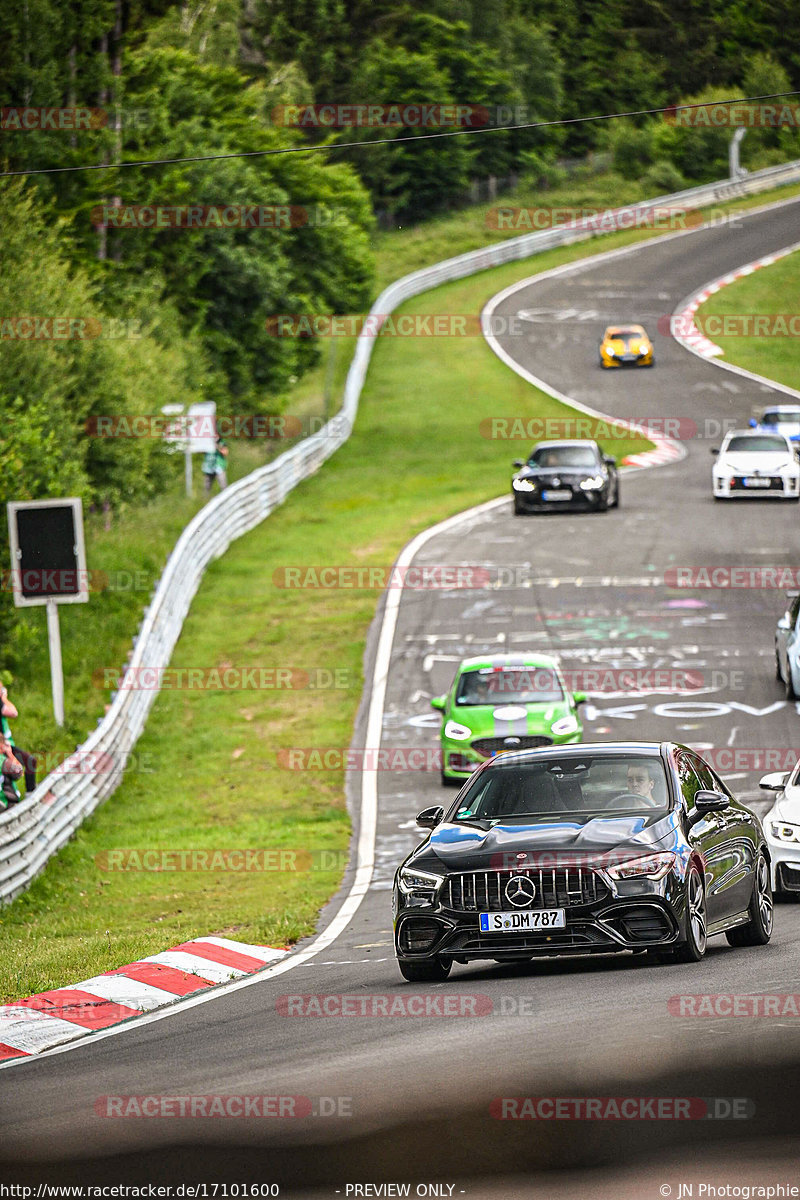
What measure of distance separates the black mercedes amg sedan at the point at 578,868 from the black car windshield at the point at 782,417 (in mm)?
33987

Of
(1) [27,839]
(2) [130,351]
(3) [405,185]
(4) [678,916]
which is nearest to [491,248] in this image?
(3) [405,185]

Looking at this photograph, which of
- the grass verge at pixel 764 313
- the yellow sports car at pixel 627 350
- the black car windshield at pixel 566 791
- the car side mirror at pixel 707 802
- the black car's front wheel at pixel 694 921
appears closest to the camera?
the black car's front wheel at pixel 694 921

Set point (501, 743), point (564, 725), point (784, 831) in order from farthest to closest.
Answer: point (564, 725) < point (501, 743) < point (784, 831)

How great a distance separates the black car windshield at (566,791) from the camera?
1069 centimetres

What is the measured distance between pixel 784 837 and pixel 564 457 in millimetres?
25312

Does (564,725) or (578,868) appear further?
(564,725)

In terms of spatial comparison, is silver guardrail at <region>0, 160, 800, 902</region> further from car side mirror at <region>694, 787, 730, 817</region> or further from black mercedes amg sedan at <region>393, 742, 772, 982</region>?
car side mirror at <region>694, 787, 730, 817</region>

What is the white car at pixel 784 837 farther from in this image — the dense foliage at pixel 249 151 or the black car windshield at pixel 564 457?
the black car windshield at pixel 564 457

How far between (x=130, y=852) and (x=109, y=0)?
→ 37.0 meters

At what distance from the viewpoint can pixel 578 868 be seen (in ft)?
32.6

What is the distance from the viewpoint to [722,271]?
72.8 metres

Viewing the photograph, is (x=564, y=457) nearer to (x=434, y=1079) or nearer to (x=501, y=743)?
(x=501, y=743)

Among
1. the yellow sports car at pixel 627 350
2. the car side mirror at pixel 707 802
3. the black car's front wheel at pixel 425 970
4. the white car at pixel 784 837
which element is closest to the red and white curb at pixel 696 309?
the yellow sports car at pixel 627 350

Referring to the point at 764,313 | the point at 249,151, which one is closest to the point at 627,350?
the point at 764,313
